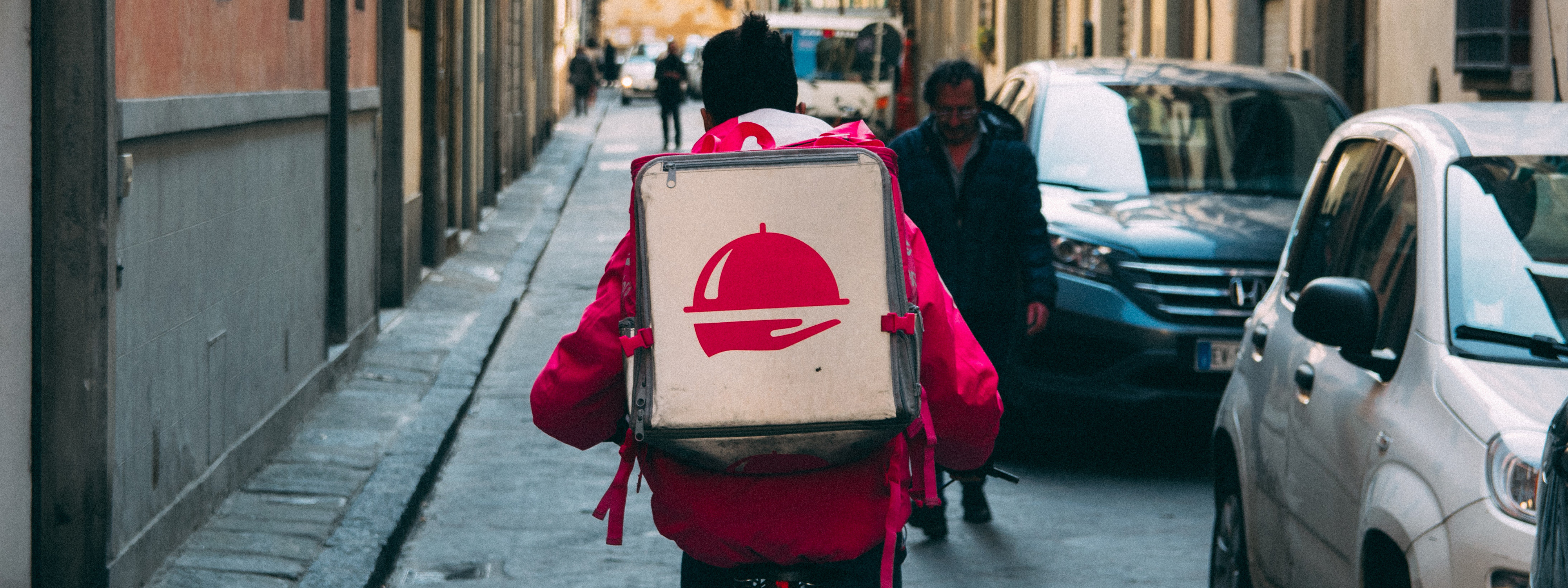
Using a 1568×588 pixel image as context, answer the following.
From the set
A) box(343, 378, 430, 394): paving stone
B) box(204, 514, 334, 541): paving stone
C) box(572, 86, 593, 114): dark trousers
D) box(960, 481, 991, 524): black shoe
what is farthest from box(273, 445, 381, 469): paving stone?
box(572, 86, 593, 114): dark trousers

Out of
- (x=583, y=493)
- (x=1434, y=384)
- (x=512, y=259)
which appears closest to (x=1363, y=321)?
(x=1434, y=384)

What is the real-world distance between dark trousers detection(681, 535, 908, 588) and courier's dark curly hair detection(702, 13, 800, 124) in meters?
0.75

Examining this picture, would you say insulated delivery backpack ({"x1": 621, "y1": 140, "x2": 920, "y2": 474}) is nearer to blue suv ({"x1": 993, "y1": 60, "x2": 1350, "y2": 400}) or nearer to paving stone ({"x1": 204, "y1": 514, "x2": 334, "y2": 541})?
paving stone ({"x1": 204, "y1": 514, "x2": 334, "y2": 541})

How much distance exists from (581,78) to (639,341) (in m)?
34.2

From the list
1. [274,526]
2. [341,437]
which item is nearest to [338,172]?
[341,437]

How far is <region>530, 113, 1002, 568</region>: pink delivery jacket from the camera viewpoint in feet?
9.07

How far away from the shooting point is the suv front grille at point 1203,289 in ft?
24.3

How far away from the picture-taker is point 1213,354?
7352 millimetres

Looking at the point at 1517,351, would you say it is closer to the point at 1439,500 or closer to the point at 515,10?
the point at 1439,500

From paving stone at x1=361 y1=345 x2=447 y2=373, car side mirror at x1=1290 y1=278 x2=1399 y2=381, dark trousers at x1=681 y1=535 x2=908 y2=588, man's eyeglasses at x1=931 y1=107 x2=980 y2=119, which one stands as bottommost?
paving stone at x1=361 y1=345 x2=447 y2=373

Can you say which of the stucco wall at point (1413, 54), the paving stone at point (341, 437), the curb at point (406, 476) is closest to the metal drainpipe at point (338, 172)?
the curb at point (406, 476)

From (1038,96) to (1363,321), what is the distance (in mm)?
5067

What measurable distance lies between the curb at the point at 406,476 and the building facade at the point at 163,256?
467mm

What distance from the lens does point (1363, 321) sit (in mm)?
3857
